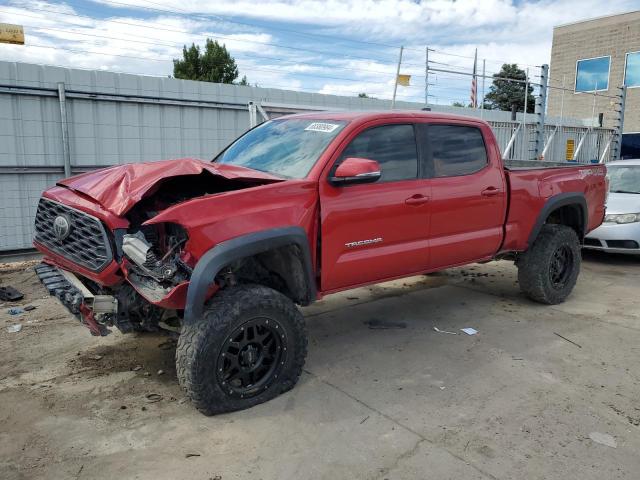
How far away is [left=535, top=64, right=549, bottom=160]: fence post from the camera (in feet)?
37.9

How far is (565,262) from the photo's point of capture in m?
5.95

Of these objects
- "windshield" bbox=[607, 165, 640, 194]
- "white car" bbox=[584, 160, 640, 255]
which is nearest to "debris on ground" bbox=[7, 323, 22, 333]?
"white car" bbox=[584, 160, 640, 255]

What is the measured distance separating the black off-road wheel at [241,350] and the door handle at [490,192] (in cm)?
226

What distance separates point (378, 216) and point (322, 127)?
2.81ft

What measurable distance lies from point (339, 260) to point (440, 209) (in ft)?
3.78

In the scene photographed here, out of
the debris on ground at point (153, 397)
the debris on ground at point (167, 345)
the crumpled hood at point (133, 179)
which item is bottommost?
the debris on ground at point (153, 397)

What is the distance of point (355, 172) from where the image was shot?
3.59m

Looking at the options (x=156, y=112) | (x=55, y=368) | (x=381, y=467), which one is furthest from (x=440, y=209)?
(x=156, y=112)

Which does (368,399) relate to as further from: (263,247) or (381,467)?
(263,247)

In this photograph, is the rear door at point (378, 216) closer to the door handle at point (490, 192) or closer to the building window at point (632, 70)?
the door handle at point (490, 192)

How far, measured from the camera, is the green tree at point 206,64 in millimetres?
36344

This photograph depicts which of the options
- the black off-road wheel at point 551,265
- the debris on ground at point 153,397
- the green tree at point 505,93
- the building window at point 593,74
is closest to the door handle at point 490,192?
the black off-road wheel at point 551,265

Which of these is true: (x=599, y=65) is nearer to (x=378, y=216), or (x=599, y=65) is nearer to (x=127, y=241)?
(x=378, y=216)

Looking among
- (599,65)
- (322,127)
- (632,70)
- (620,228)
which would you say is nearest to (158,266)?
(322,127)
